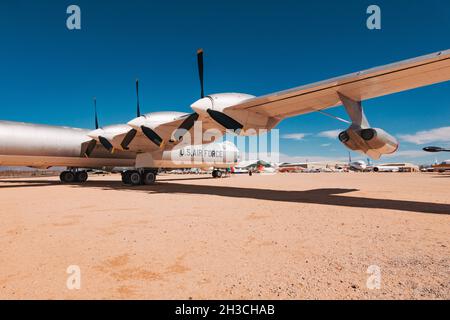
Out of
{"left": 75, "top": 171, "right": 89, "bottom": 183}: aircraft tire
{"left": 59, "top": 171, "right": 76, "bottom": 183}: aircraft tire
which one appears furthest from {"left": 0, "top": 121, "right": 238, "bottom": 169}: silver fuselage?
{"left": 59, "top": 171, "right": 76, "bottom": 183}: aircraft tire

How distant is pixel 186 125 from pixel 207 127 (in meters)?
1.18

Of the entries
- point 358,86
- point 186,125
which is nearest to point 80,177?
point 186,125

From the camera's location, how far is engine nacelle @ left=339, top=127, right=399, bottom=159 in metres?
9.26

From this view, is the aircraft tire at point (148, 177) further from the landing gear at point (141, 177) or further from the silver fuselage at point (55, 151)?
the silver fuselage at point (55, 151)

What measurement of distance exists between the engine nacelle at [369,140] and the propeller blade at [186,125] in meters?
6.84

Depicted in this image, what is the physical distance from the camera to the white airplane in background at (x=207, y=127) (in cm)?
921

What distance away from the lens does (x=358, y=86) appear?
968cm

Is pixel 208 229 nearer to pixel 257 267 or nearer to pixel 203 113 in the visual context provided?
pixel 257 267

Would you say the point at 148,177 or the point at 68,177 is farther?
the point at 68,177

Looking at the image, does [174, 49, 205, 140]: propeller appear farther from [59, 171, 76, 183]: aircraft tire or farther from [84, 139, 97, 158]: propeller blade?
[59, 171, 76, 183]: aircraft tire

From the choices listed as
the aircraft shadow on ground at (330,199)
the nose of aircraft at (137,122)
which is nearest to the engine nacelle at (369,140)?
the aircraft shadow on ground at (330,199)

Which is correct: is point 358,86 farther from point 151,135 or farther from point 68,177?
point 68,177

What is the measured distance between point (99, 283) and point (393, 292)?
309 centimetres
